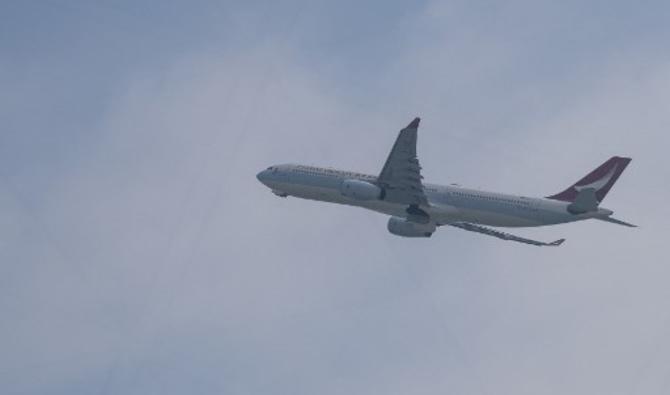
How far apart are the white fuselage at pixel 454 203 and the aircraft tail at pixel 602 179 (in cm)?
315

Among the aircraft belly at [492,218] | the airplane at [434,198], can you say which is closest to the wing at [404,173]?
the airplane at [434,198]

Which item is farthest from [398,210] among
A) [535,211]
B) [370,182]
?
[535,211]

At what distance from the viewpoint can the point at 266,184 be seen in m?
123

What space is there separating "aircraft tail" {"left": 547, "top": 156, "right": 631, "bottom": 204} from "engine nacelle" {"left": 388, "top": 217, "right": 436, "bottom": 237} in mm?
10871

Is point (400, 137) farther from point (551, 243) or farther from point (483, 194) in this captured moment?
point (551, 243)

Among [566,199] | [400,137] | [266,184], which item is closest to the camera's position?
[400,137]

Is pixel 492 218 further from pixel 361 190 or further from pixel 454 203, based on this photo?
pixel 361 190

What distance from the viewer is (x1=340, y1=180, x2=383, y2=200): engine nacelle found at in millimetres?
111562

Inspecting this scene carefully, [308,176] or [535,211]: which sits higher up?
[308,176]

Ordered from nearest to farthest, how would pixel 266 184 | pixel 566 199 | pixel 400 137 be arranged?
pixel 400 137, pixel 566 199, pixel 266 184

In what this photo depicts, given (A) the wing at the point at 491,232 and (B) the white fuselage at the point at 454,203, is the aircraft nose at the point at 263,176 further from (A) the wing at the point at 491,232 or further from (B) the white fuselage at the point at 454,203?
(A) the wing at the point at 491,232

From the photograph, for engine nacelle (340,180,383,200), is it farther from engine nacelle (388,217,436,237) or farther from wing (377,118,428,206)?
engine nacelle (388,217,436,237)

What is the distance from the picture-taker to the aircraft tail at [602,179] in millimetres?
113125

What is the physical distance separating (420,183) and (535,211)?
8982 mm
